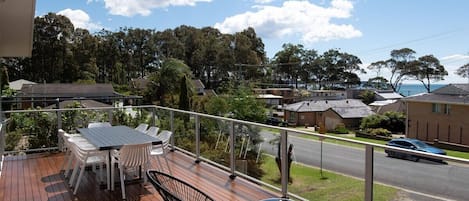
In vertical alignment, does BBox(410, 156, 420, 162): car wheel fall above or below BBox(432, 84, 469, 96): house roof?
below

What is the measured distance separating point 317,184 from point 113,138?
8.83ft

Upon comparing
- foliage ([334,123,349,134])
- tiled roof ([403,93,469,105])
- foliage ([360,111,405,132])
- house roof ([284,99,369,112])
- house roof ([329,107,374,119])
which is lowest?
foliage ([334,123,349,134])

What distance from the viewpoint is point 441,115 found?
1270 inches

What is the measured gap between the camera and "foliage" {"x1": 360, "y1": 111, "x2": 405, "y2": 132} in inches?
1460

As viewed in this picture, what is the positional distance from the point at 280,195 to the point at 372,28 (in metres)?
63.1

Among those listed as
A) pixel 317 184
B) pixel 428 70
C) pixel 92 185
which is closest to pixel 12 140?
pixel 92 185

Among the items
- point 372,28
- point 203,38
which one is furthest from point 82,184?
point 372,28

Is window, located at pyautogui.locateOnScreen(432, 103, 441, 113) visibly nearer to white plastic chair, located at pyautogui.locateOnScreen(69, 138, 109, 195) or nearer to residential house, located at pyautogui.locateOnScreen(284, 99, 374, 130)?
residential house, located at pyautogui.locateOnScreen(284, 99, 374, 130)

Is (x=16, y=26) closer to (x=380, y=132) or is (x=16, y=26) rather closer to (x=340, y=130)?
(x=380, y=132)

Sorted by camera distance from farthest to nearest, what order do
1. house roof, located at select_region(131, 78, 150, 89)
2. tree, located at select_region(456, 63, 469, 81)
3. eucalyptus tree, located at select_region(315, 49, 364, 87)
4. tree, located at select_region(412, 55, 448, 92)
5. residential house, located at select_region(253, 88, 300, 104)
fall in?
eucalyptus tree, located at select_region(315, 49, 364, 87)
tree, located at select_region(412, 55, 448, 92)
tree, located at select_region(456, 63, 469, 81)
residential house, located at select_region(253, 88, 300, 104)
house roof, located at select_region(131, 78, 150, 89)

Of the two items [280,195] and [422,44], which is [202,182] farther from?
[422,44]

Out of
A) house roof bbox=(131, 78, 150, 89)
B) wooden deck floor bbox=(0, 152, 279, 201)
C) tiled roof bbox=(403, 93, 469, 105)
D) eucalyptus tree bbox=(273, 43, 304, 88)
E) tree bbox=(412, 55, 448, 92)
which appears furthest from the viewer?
eucalyptus tree bbox=(273, 43, 304, 88)

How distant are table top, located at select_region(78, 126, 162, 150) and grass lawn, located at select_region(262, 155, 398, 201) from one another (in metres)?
1.55

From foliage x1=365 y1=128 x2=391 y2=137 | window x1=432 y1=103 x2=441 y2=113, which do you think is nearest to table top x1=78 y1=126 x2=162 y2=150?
foliage x1=365 y1=128 x2=391 y2=137
